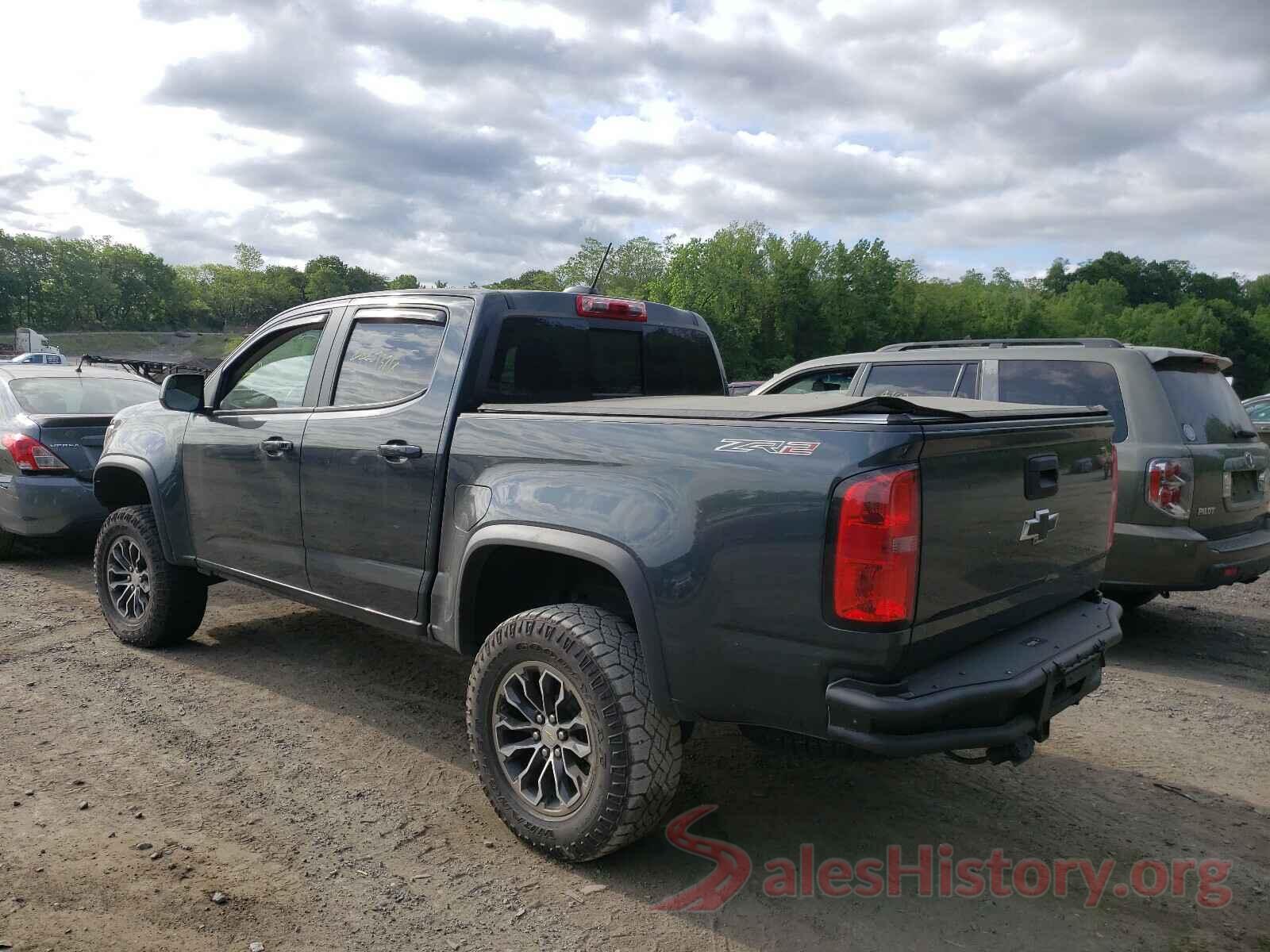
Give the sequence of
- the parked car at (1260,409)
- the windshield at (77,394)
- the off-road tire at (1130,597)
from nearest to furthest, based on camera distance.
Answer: the off-road tire at (1130,597) < the windshield at (77,394) < the parked car at (1260,409)

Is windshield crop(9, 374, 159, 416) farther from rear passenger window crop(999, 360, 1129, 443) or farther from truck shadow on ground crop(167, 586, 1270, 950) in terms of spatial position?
rear passenger window crop(999, 360, 1129, 443)

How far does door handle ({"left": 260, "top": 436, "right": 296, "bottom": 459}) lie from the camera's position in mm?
4227

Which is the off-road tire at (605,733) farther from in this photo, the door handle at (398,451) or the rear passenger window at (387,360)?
the rear passenger window at (387,360)

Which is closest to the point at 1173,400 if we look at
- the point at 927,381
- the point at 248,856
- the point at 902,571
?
the point at 927,381

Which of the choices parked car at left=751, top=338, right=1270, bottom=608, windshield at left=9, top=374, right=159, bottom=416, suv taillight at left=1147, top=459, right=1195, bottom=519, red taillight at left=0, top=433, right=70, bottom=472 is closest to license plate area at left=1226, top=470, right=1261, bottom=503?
parked car at left=751, top=338, right=1270, bottom=608

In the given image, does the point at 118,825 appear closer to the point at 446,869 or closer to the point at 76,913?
the point at 76,913

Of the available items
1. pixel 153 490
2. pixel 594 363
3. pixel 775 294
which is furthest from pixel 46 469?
pixel 775 294

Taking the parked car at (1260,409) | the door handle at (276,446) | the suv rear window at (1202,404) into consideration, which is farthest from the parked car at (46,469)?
the parked car at (1260,409)

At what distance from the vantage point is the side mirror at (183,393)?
481cm

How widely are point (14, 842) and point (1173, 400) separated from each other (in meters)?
6.02

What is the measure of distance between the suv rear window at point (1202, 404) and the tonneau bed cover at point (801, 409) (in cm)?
236

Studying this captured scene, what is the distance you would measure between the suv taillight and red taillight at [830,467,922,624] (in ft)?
11.8

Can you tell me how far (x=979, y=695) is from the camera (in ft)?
8.50

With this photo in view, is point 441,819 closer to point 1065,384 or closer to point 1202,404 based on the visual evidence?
point 1065,384
